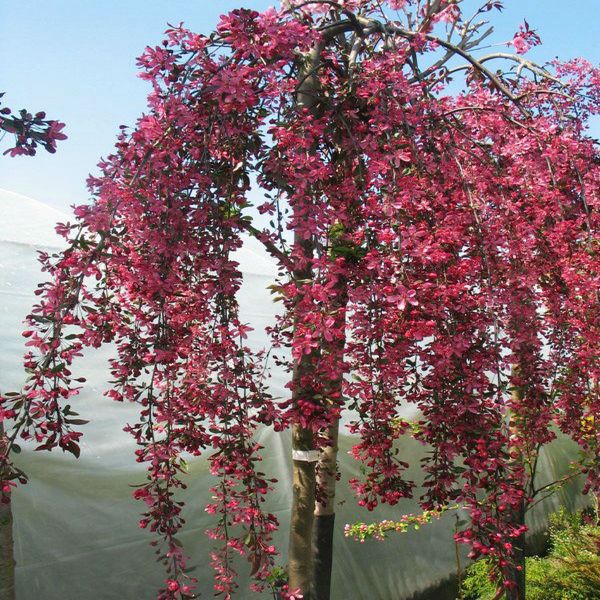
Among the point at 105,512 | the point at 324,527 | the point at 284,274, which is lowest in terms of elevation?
the point at 324,527

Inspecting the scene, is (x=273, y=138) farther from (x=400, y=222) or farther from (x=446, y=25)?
(x=446, y=25)

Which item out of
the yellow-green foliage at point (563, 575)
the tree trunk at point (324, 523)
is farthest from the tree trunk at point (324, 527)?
the yellow-green foliage at point (563, 575)

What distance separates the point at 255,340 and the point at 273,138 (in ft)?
8.42

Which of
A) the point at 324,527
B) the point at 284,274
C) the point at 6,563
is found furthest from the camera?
the point at 324,527

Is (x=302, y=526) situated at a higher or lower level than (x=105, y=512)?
lower

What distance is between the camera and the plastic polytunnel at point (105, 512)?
119 inches

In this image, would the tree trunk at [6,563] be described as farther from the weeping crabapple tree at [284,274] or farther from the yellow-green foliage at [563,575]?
the yellow-green foliage at [563,575]

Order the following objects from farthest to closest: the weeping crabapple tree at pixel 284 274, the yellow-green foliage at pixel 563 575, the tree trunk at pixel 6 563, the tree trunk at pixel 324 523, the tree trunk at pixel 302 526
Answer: the yellow-green foliage at pixel 563 575 < the tree trunk at pixel 324 523 < the tree trunk at pixel 302 526 < the tree trunk at pixel 6 563 < the weeping crabapple tree at pixel 284 274

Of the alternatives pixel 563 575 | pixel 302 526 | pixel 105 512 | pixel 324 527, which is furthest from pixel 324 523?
pixel 563 575

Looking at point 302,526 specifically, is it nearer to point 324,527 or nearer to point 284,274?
point 324,527

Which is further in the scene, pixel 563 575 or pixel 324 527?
pixel 563 575

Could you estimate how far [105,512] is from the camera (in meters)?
3.21

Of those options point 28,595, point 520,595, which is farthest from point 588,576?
point 28,595

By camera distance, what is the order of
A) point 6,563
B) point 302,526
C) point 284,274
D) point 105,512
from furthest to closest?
1. point 105,512
2. point 302,526
3. point 6,563
4. point 284,274
